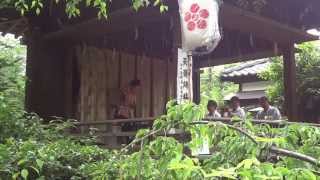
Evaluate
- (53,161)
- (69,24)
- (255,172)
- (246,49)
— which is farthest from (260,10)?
(255,172)

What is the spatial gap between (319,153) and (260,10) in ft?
21.4

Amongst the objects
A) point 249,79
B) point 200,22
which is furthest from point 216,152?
point 249,79

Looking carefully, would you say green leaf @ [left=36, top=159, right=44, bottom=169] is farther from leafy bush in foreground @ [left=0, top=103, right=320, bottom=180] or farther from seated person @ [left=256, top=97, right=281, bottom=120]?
seated person @ [left=256, top=97, right=281, bottom=120]

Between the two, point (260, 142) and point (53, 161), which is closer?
point (260, 142)

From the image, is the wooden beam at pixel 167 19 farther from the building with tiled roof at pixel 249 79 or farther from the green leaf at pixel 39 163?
the building with tiled roof at pixel 249 79

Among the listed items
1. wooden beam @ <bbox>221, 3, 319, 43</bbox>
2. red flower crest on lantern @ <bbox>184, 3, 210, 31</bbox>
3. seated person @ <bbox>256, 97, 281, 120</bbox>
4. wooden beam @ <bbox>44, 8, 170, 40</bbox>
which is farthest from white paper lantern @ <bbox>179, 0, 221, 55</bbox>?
seated person @ <bbox>256, 97, 281, 120</bbox>

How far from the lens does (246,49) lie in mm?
11062

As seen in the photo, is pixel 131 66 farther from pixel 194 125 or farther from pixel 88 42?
pixel 194 125

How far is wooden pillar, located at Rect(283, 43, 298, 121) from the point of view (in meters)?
9.60

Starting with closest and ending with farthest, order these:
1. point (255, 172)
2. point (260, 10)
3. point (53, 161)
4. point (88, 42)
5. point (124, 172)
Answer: point (255, 172) → point (124, 172) → point (53, 161) → point (260, 10) → point (88, 42)

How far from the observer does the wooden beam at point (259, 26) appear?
24.6 ft

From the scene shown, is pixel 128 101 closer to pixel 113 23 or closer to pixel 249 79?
pixel 113 23

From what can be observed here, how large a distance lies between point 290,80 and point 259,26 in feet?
5.68

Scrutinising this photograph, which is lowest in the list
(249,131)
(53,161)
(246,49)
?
(53,161)
